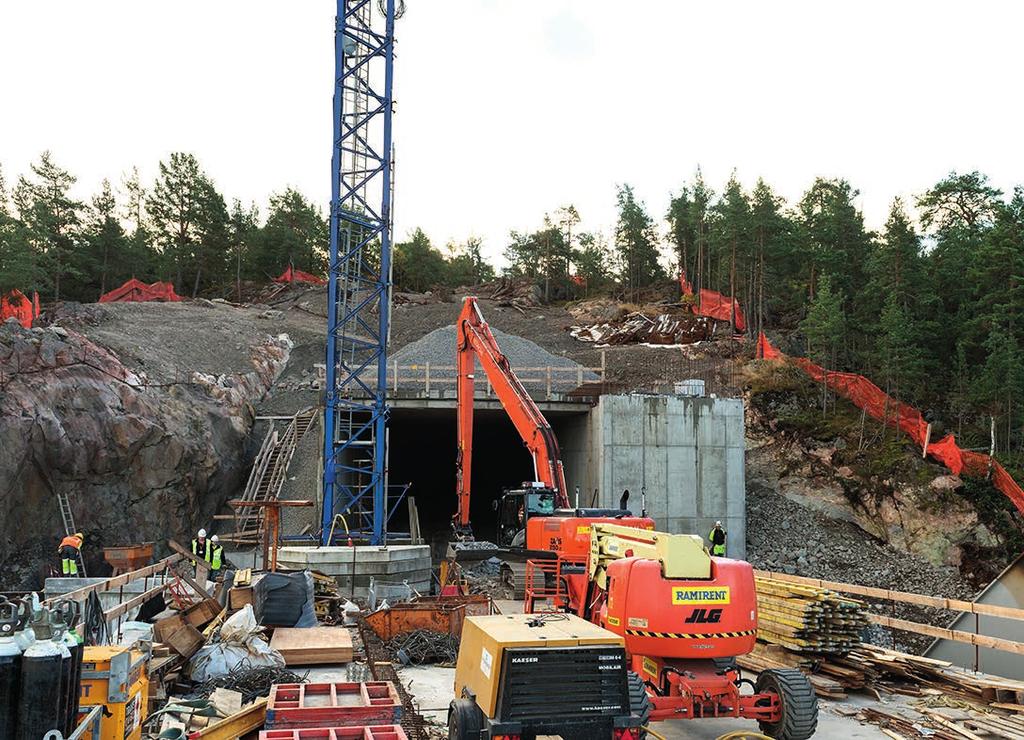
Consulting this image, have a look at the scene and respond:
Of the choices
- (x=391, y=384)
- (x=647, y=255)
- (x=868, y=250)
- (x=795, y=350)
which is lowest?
(x=391, y=384)

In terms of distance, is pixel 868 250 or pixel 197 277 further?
pixel 197 277

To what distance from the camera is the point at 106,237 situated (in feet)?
179

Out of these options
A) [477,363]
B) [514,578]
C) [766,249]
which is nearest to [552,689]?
[514,578]

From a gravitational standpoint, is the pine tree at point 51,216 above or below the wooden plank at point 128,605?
above

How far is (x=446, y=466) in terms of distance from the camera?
130ft

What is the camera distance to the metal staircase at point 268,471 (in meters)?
26.7

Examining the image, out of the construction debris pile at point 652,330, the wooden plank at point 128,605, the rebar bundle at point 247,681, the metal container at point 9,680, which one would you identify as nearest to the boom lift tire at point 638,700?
the rebar bundle at point 247,681

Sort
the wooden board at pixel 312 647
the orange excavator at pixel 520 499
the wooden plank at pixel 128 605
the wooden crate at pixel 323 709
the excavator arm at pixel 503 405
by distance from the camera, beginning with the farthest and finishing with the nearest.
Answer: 1. the excavator arm at pixel 503 405
2. the orange excavator at pixel 520 499
3. the wooden board at pixel 312 647
4. the wooden plank at pixel 128 605
5. the wooden crate at pixel 323 709

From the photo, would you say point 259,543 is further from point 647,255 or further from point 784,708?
point 647,255

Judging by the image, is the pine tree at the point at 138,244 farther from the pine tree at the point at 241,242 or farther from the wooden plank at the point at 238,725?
the wooden plank at the point at 238,725

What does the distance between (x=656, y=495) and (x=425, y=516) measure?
12.7 metres

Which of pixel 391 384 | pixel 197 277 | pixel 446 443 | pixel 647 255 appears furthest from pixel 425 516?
pixel 647 255

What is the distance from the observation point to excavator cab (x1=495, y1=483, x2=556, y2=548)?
18.8 metres

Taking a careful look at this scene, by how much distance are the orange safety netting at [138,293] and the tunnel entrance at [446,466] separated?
77.8 ft
